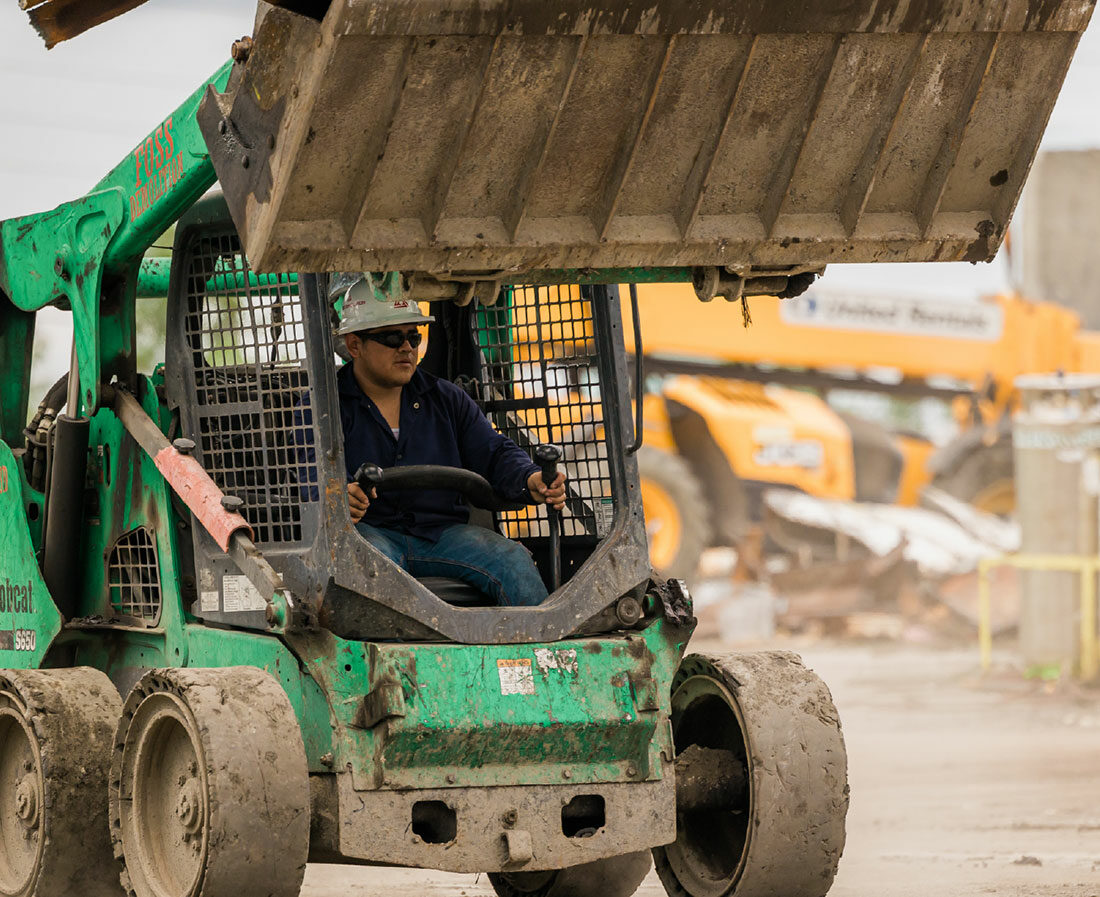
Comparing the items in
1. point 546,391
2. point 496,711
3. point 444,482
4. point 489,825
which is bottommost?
point 489,825

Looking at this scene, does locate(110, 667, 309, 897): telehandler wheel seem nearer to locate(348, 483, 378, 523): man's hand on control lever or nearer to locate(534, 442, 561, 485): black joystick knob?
locate(348, 483, 378, 523): man's hand on control lever

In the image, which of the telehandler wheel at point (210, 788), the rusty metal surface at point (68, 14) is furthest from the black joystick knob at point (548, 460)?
the rusty metal surface at point (68, 14)

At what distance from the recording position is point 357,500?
6047 mm

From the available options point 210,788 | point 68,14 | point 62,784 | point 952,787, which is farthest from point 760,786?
point 952,787

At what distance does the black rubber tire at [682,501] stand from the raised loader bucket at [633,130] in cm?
1110

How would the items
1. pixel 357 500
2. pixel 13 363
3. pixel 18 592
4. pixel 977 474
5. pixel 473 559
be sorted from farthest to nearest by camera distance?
pixel 977 474, pixel 13 363, pixel 18 592, pixel 473 559, pixel 357 500

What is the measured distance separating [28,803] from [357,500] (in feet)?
4.86

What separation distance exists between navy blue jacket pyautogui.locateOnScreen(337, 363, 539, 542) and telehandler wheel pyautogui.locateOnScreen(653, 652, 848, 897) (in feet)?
2.84

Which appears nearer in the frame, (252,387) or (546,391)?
(252,387)

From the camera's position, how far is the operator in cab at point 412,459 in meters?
6.34

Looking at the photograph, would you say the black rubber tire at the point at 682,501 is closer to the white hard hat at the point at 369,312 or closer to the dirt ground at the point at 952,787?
the dirt ground at the point at 952,787

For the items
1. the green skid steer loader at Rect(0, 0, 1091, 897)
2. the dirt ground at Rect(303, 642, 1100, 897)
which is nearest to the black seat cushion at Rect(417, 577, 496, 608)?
the green skid steer loader at Rect(0, 0, 1091, 897)

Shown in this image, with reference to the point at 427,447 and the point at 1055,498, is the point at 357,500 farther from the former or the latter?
the point at 1055,498

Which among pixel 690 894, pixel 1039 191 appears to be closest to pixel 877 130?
pixel 690 894
